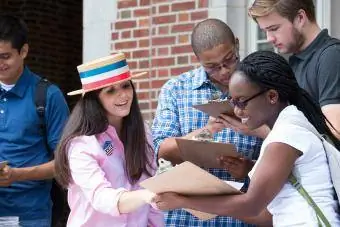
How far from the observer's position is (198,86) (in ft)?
14.0

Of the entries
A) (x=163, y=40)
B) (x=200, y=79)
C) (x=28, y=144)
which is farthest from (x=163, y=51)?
(x=200, y=79)

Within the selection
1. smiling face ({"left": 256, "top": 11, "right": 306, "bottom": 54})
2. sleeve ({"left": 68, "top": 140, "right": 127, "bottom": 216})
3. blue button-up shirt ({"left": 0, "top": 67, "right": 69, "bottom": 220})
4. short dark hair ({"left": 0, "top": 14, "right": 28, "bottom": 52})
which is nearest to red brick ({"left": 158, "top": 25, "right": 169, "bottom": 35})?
short dark hair ({"left": 0, "top": 14, "right": 28, "bottom": 52})

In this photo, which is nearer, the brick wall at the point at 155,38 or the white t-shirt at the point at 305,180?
the white t-shirt at the point at 305,180

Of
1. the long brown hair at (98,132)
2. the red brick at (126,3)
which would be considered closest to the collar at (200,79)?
the long brown hair at (98,132)

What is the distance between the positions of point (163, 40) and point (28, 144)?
1739mm

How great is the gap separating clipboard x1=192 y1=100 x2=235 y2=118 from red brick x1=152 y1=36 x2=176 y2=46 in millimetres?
2396

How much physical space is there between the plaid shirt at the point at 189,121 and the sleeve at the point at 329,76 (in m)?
0.52

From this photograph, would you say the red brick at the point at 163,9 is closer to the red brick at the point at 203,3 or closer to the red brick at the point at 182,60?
the red brick at the point at 203,3

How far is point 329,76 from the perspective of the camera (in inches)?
148

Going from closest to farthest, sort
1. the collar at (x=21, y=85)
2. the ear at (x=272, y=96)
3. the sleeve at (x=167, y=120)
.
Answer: the ear at (x=272, y=96) < the sleeve at (x=167, y=120) < the collar at (x=21, y=85)

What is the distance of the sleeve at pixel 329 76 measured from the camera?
373 cm

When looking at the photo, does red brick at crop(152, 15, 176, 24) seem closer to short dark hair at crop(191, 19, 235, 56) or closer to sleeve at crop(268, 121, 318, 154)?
short dark hair at crop(191, 19, 235, 56)

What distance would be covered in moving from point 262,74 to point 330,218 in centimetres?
60

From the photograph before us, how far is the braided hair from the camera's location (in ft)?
10.3
